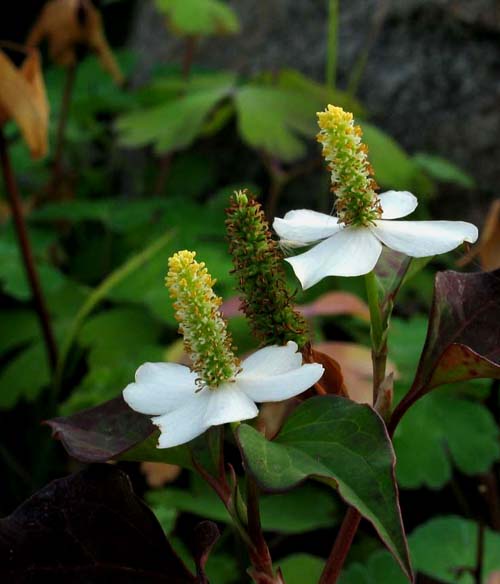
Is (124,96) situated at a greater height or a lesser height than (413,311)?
greater

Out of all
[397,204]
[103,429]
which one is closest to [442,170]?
[397,204]

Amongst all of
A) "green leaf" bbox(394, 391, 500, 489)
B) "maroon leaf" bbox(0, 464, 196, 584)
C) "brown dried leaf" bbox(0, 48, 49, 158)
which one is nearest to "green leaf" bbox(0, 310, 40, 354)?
"brown dried leaf" bbox(0, 48, 49, 158)

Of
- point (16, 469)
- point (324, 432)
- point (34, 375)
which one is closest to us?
point (324, 432)

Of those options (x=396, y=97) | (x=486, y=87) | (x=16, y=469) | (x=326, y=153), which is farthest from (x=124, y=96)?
(x=326, y=153)

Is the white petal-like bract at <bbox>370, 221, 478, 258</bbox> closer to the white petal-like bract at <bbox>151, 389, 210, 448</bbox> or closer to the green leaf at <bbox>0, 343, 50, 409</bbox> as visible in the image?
the white petal-like bract at <bbox>151, 389, 210, 448</bbox>

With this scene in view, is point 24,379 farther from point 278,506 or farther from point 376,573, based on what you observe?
point 376,573

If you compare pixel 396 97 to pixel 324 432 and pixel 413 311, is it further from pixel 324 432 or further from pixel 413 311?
pixel 324 432

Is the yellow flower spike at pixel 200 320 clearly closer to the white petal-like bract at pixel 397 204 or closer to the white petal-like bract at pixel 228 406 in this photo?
the white petal-like bract at pixel 228 406
